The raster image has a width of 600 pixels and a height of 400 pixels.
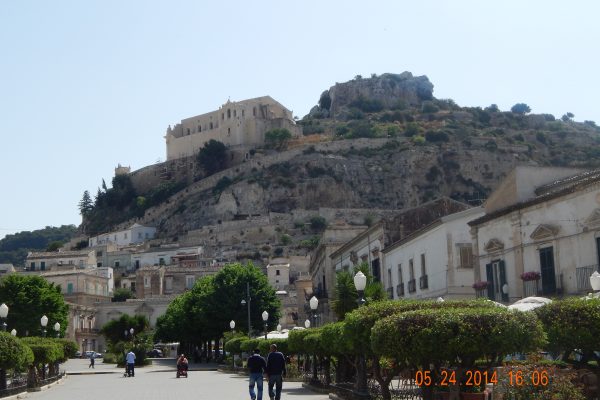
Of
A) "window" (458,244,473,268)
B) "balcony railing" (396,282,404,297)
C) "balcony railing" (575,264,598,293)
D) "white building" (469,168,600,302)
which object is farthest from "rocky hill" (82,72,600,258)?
"balcony railing" (575,264,598,293)

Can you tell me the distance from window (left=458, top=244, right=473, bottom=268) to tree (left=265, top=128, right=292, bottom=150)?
379ft

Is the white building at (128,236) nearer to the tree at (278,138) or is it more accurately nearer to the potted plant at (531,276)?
the tree at (278,138)

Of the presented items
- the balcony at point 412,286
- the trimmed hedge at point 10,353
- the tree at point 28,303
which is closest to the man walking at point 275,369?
the trimmed hedge at point 10,353

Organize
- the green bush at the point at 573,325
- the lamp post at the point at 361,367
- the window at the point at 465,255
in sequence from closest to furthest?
the green bush at the point at 573,325 → the lamp post at the point at 361,367 → the window at the point at 465,255

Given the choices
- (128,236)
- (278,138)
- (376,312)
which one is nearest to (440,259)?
(376,312)

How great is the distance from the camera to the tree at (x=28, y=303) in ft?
206

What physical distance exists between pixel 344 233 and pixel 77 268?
5517cm

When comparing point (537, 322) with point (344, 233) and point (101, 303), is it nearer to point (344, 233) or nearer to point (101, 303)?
point (344, 233)

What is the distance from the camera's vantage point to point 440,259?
3331 centimetres

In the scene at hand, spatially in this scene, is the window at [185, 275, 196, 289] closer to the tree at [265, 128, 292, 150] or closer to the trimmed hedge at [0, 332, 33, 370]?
the tree at [265, 128, 292, 150]

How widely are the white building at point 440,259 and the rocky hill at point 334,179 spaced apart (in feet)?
263

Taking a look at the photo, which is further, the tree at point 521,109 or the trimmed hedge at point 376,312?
the tree at point 521,109

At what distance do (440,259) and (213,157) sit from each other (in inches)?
4600

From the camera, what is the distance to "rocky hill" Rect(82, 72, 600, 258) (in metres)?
127
